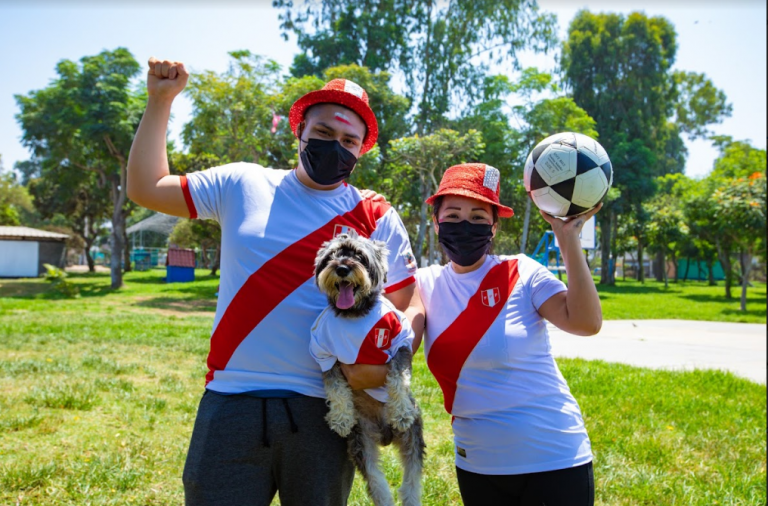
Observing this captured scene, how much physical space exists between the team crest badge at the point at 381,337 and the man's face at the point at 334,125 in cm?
90

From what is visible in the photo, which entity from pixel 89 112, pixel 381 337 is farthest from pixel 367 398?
pixel 89 112

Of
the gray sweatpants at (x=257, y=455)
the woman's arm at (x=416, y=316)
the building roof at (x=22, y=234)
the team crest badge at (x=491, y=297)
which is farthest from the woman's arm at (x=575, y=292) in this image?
the building roof at (x=22, y=234)

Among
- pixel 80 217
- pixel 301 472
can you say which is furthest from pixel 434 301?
pixel 80 217

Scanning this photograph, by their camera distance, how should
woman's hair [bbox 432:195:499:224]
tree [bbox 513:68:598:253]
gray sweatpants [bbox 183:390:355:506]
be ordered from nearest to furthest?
gray sweatpants [bbox 183:390:355:506] < woman's hair [bbox 432:195:499:224] < tree [bbox 513:68:598:253]

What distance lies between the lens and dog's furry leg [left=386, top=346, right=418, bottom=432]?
273 cm

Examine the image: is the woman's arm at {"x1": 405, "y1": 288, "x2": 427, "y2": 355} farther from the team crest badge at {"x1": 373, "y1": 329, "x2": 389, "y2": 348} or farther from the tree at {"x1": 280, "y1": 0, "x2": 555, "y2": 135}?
the tree at {"x1": 280, "y1": 0, "x2": 555, "y2": 135}

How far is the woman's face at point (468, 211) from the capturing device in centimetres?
285

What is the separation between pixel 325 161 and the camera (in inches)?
101

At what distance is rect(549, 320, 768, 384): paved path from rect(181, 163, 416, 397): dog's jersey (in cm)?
818

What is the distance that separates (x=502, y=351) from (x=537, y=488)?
633 millimetres

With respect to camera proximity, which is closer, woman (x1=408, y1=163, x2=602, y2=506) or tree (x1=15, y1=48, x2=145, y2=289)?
woman (x1=408, y1=163, x2=602, y2=506)

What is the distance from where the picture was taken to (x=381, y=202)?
2.88 metres

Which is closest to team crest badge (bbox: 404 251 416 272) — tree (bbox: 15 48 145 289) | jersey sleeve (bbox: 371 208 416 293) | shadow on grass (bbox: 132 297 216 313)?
jersey sleeve (bbox: 371 208 416 293)

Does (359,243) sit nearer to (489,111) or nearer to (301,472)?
(301,472)
